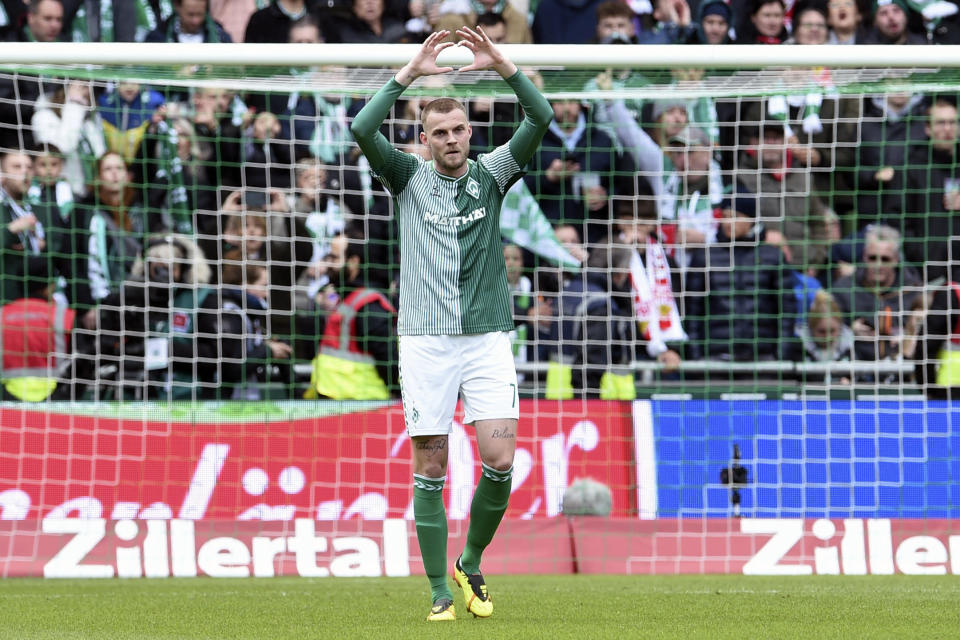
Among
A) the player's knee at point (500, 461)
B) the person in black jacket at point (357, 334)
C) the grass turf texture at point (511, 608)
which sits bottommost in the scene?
the grass turf texture at point (511, 608)

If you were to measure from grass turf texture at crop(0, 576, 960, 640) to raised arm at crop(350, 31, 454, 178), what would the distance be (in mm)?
1828

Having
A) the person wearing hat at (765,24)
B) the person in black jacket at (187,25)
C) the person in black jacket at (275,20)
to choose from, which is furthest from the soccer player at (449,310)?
the person wearing hat at (765,24)

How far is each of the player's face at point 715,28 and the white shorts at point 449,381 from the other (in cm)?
765

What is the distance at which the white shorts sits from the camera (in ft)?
17.8

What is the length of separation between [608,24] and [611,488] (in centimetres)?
490

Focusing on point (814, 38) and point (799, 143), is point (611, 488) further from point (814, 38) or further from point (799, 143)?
point (814, 38)

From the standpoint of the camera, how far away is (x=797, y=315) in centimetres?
1062

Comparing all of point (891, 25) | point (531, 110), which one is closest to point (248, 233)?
point (531, 110)

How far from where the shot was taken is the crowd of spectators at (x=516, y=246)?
34.7 feet

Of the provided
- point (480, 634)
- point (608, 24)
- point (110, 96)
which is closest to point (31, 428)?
point (110, 96)

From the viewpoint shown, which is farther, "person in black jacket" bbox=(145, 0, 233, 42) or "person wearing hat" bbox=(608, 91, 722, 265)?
"person in black jacket" bbox=(145, 0, 233, 42)

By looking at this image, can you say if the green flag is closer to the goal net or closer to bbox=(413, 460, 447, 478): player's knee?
the goal net

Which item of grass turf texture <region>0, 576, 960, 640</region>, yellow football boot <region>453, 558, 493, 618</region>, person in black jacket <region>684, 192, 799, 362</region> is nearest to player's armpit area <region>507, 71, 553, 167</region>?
yellow football boot <region>453, 558, 493, 618</region>

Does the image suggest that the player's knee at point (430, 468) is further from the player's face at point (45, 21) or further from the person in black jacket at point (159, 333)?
Result: the player's face at point (45, 21)
